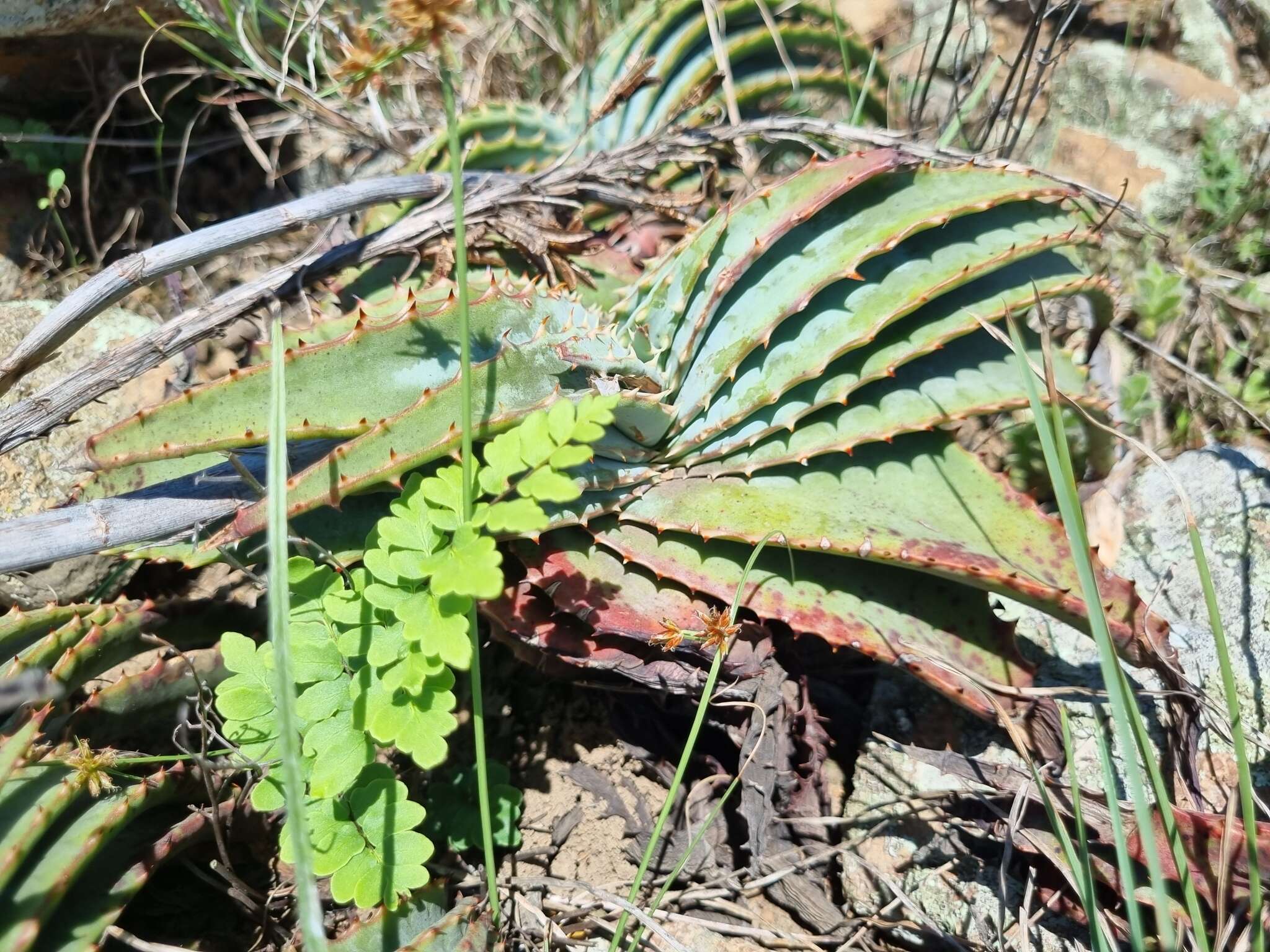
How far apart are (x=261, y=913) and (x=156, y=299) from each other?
184cm

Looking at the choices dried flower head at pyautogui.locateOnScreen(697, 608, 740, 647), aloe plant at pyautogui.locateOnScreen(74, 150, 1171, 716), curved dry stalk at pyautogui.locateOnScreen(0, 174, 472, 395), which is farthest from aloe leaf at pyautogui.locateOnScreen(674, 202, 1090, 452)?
curved dry stalk at pyautogui.locateOnScreen(0, 174, 472, 395)

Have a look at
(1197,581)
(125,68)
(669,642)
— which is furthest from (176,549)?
(1197,581)

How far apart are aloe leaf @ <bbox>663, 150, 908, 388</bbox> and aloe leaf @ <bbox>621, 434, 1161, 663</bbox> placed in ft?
0.89

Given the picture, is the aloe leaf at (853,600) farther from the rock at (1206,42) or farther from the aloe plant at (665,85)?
the rock at (1206,42)

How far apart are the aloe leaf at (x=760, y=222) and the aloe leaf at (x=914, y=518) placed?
271 mm

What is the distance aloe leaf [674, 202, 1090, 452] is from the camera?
173cm

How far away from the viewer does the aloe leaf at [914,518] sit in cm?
160

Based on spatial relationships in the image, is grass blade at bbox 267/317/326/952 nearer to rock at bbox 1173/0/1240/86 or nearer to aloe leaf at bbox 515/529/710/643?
aloe leaf at bbox 515/529/710/643

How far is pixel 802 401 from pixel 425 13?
0.98m

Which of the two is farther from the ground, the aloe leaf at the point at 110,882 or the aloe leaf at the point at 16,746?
the aloe leaf at the point at 16,746

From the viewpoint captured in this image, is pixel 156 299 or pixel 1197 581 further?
pixel 156 299

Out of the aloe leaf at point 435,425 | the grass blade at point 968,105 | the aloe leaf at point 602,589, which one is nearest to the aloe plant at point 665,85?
the grass blade at point 968,105

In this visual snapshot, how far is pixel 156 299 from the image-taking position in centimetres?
268

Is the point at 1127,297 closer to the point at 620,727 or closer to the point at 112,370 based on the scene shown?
the point at 620,727
